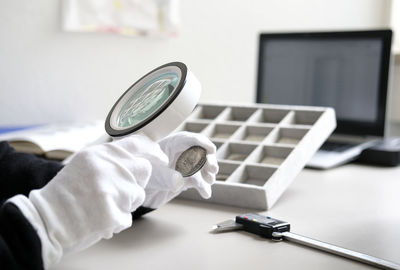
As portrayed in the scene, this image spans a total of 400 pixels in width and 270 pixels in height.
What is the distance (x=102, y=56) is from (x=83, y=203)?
3.62 feet

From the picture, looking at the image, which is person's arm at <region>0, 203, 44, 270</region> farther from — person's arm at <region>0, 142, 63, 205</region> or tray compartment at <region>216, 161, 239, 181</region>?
tray compartment at <region>216, 161, 239, 181</region>

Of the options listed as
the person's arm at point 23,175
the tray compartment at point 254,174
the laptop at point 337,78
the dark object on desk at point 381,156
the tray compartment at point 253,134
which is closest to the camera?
the person's arm at point 23,175

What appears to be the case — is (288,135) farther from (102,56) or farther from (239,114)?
(102,56)

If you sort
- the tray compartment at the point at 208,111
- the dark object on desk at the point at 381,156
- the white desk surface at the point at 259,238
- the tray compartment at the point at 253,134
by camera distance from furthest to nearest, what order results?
the dark object on desk at the point at 381,156
the tray compartment at the point at 208,111
the tray compartment at the point at 253,134
the white desk surface at the point at 259,238

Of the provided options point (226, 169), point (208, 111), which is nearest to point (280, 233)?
point (226, 169)

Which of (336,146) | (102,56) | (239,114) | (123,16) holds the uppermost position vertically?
(123,16)

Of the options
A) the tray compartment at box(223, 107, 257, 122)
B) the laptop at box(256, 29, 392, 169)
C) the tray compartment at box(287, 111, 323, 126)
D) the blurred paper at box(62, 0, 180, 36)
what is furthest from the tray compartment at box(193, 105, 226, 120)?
the blurred paper at box(62, 0, 180, 36)

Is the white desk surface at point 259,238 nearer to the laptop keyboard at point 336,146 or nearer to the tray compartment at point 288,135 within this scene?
the tray compartment at point 288,135

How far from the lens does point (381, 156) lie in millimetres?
1187

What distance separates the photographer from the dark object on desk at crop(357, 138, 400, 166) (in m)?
1.18

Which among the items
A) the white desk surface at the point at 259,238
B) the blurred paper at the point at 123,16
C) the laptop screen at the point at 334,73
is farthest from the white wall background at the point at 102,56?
the white desk surface at the point at 259,238

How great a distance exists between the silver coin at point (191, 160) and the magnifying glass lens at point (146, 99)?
80 millimetres

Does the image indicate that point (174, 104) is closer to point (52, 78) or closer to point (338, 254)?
point (338, 254)

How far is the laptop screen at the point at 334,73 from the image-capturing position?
130 cm
